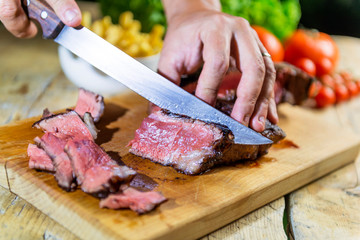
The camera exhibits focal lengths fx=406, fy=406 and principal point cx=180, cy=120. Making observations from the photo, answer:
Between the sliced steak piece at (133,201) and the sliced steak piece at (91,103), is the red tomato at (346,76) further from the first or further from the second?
the sliced steak piece at (133,201)

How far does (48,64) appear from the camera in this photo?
14.5ft

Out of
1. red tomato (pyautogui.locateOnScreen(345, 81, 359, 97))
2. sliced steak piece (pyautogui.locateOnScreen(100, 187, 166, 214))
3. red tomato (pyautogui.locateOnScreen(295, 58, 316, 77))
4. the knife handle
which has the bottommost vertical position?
red tomato (pyautogui.locateOnScreen(345, 81, 359, 97))

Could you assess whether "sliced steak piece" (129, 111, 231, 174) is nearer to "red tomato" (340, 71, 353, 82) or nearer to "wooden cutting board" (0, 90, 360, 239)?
"wooden cutting board" (0, 90, 360, 239)

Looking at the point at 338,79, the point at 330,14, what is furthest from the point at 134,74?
the point at 330,14

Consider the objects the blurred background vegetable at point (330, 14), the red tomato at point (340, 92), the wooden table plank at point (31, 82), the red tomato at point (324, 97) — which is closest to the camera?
the wooden table plank at point (31, 82)

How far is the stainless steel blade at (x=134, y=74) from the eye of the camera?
98.7 inches

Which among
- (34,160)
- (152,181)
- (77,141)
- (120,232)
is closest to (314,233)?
(152,181)

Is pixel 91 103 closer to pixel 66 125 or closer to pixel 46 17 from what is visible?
pixel 66 125

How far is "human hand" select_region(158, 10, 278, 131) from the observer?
2512 millimetres

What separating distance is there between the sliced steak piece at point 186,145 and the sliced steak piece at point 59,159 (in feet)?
1.56

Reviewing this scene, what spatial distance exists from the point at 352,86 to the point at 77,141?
131 inches

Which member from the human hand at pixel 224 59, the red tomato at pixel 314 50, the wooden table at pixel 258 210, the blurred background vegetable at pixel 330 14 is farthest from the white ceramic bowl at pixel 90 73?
the blurred background vegetable at pixel 330 14

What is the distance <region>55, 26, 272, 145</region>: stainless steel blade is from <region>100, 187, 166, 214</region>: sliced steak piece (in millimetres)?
699

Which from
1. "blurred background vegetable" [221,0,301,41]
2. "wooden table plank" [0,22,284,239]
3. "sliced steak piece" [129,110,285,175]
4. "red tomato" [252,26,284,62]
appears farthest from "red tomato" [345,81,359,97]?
"wooden table plank" [0,22,284,239]
